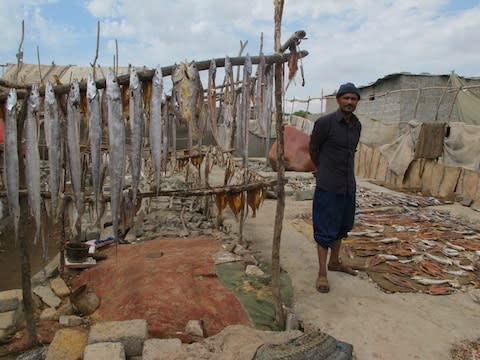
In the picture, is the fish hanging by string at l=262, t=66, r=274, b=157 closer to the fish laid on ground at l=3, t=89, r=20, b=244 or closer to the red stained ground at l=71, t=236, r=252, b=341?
the red stained ground at l=71, t=236, r=252, b=341

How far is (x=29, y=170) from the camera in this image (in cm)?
272

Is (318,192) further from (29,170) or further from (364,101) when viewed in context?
(364,101)

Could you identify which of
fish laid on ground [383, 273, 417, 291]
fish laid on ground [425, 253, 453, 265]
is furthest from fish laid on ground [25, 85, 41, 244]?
fish laid on ground [425, 253, 453, 265]

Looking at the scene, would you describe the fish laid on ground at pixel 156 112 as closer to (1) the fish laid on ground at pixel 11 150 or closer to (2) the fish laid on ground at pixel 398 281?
(1) the fish laid on ground at pixel 11 150

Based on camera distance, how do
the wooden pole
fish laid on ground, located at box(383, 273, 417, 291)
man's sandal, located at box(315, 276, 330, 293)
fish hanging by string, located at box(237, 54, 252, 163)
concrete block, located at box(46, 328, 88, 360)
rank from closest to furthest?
concrete block, located at box(46, 328, 88, 360), fish hanging by string, located at box(237, 54, 252, 163), the wooden pole, man's sandal, located at box(315, 276, 330, 293), fish laid on ground, located at box(383, 273, 417, 291)

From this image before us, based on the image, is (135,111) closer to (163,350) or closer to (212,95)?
(212,95)

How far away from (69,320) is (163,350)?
1.57 metres

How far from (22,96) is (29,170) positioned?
519 mm

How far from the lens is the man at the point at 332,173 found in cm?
383

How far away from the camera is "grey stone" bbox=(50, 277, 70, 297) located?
4544 mm

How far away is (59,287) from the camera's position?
4.64m

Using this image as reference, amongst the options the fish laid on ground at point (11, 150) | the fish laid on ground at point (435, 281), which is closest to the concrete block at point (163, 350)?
the fish laid on ground at point (11, 150)

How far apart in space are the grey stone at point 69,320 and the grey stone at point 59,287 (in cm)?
63

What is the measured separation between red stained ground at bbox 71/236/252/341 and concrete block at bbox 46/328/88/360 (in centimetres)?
57
